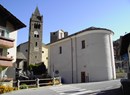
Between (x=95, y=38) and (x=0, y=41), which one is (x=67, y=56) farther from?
(x=0, y=41)

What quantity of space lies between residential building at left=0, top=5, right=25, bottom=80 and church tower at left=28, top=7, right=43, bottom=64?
3495 cm

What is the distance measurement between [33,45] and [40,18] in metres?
A: 10.3

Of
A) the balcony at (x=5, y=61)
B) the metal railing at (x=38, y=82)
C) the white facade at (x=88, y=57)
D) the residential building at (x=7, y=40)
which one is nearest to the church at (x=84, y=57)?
the white facade at (x=88, y=57)

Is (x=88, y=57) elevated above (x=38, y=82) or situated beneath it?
elevated above

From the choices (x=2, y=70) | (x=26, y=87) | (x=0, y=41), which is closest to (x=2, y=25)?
(x=0, y=41)

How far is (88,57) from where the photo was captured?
36938 mm

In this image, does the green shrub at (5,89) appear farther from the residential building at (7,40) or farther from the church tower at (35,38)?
the church tower at (35,38)

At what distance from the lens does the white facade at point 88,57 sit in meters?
35.9

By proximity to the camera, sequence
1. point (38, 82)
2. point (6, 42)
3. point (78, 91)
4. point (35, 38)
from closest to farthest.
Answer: point (78, 91), point (6, 42), point (38, 82), point (35, 38)

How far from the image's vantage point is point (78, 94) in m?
17.0

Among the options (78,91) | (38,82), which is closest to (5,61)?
(38,82)

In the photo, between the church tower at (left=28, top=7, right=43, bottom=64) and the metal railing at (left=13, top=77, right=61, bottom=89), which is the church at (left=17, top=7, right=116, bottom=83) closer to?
the metal railing at (left=13, top=77, right=61, bottom=89)

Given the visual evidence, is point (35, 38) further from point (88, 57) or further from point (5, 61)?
point (5, 61)

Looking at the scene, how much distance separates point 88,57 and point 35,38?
31.0 metres
